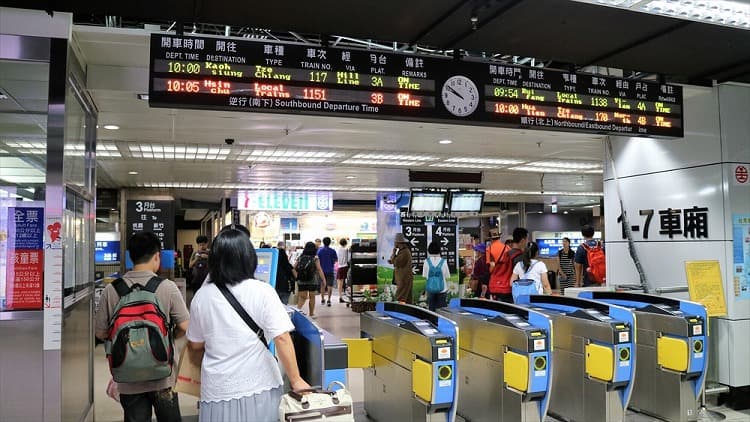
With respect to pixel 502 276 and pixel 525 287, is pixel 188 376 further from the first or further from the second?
pixel 502 276

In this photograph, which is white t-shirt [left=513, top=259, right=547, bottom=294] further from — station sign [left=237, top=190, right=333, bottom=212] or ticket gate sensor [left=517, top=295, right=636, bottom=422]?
station sign [left=237, top=190, right=333, bottom=212]

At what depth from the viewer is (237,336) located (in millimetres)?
2311

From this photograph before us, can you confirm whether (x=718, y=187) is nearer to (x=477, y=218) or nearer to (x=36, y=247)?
(x=36, y=247)

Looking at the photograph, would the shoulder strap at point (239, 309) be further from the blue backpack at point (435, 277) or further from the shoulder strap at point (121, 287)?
the blue backpack at point (435, 277)

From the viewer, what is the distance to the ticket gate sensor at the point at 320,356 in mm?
2572

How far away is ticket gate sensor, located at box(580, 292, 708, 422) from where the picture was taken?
4.26 meters

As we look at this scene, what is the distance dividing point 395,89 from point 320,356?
1816 mm

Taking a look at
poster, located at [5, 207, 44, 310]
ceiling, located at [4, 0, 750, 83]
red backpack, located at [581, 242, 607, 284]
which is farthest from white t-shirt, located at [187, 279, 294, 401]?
red backpack, located at [581, 242, 607, 284]

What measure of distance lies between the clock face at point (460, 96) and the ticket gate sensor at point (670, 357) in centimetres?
223

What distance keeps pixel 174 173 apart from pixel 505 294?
6.09 metres

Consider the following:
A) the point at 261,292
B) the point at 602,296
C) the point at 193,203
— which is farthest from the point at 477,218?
the point at 261,292

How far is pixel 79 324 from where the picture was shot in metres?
3.68

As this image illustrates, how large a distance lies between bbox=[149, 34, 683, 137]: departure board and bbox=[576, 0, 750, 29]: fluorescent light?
3.42 ft

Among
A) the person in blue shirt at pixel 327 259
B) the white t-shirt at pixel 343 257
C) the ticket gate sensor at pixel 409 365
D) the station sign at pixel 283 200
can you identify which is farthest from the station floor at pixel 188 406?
the white t-shirt at pixel 343 257
